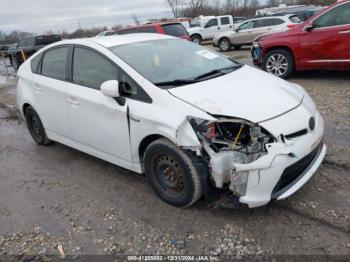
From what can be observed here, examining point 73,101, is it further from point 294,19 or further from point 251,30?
point 251,30

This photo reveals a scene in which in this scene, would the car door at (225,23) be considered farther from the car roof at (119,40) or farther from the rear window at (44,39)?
the car roof at (119,40)

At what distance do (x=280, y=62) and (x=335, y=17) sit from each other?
58.9 inches

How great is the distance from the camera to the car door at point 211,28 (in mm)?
23219

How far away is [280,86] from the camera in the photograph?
3.40 m

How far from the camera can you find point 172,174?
3.14 m

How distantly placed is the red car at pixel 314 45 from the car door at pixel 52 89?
17.4ft

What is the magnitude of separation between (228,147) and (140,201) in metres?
1.20

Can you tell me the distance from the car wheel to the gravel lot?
1401 cm

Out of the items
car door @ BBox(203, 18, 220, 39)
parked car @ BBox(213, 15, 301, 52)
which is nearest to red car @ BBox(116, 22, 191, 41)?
parked car @ BBox(213, 15, 301, 52)

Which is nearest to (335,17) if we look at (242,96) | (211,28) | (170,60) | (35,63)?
(170,60)

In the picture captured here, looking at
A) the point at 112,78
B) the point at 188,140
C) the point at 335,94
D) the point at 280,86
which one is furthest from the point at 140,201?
the point at 335,94

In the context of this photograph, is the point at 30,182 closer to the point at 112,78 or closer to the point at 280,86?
the point at 112,78

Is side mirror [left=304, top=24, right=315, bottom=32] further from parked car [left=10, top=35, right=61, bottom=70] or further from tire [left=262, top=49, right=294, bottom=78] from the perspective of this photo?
parked car [left=10, top=35, right=61, bottom=70]

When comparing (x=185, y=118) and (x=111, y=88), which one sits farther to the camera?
(x=111, y=88)
